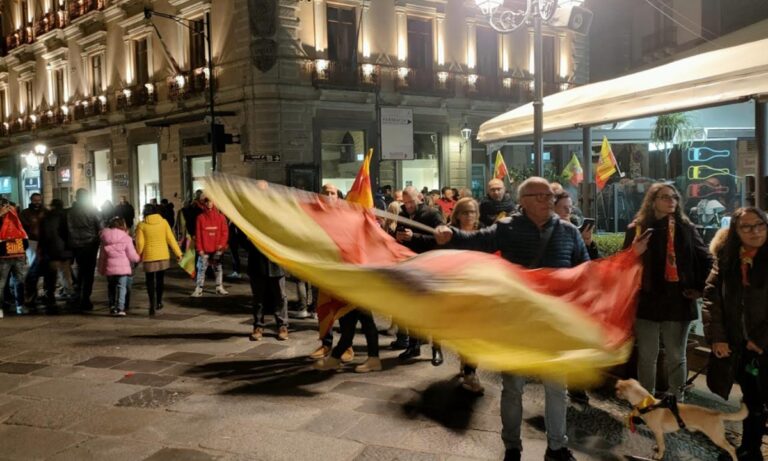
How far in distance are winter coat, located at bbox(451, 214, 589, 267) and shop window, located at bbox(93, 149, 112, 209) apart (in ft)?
93.5

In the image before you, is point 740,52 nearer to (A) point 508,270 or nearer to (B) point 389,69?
(A) point 508,270

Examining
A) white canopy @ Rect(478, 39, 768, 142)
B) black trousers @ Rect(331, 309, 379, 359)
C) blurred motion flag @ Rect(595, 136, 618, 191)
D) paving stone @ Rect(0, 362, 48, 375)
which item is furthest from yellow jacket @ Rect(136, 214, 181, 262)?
blurred motion flag @ Rect(595, 136, 618, 191)

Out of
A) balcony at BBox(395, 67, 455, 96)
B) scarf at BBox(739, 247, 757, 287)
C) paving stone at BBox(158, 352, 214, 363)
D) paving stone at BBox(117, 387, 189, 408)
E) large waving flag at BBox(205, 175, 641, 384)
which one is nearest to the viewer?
large waving flag at BBox(205, 175, 641, 384)

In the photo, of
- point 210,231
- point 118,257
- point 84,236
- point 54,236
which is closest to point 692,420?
point 118,257

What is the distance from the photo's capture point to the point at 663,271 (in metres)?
4.97

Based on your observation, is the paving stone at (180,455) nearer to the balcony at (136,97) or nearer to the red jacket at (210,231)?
the red jacket at (210,231)

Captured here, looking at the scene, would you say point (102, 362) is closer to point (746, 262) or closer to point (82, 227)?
point (82, 227)

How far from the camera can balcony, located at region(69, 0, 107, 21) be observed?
28.8m

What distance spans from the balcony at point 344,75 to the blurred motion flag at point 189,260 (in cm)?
1231

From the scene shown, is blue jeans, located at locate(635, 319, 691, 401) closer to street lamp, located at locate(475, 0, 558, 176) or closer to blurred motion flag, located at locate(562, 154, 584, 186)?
street lamp, located at locate(475, 0, 558, 176)

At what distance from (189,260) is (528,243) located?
27.8ft

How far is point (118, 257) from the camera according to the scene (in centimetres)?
1007

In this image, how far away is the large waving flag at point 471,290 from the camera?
353 cm

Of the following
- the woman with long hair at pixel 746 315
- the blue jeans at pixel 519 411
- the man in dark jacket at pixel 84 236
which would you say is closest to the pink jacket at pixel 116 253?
the man in dark jacket at pixel 84 236
